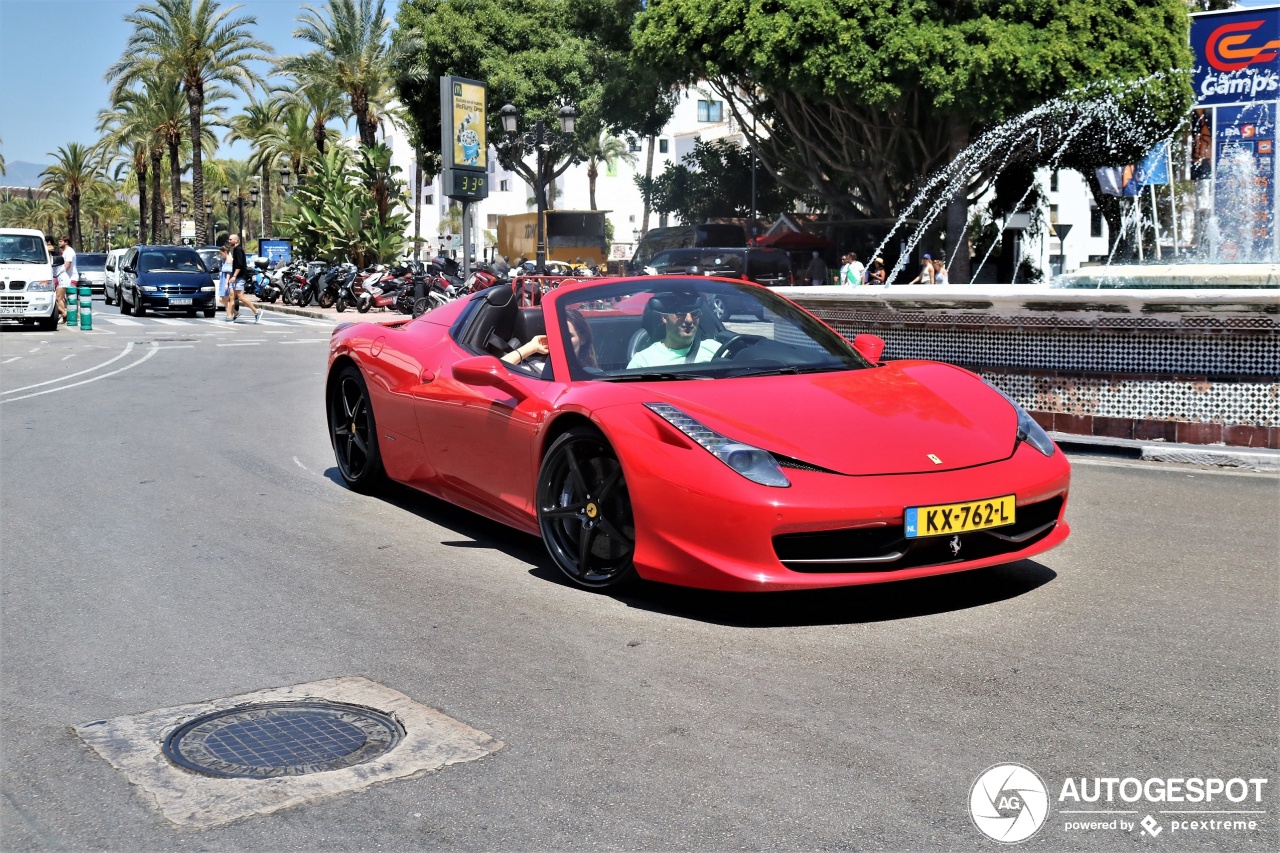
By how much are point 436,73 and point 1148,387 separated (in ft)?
149

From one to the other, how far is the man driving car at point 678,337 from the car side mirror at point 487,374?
0.55m

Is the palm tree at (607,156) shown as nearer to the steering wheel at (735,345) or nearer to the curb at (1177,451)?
the curb at (1177,451)

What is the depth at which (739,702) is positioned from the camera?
13.5ft

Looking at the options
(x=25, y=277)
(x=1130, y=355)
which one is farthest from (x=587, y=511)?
(x=25, y=277)

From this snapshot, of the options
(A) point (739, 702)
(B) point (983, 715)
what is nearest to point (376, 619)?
(A) point (739, 702)

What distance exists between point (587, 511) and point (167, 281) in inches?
1193

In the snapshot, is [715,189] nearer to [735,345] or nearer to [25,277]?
[25,277]

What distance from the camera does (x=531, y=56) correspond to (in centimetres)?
4994

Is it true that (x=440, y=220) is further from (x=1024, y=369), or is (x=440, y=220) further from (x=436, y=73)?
(x=1024, y=369)

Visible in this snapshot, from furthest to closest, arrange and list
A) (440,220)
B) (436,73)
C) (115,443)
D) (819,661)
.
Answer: (440,220) → (436,73) → (115,443) → (819,661)

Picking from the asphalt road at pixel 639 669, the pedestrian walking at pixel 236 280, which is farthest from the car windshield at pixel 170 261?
the asphalt road at pixel 639 669

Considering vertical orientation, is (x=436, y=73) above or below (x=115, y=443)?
above

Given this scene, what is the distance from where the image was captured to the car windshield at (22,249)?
2516cm

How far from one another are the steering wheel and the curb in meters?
4.36
